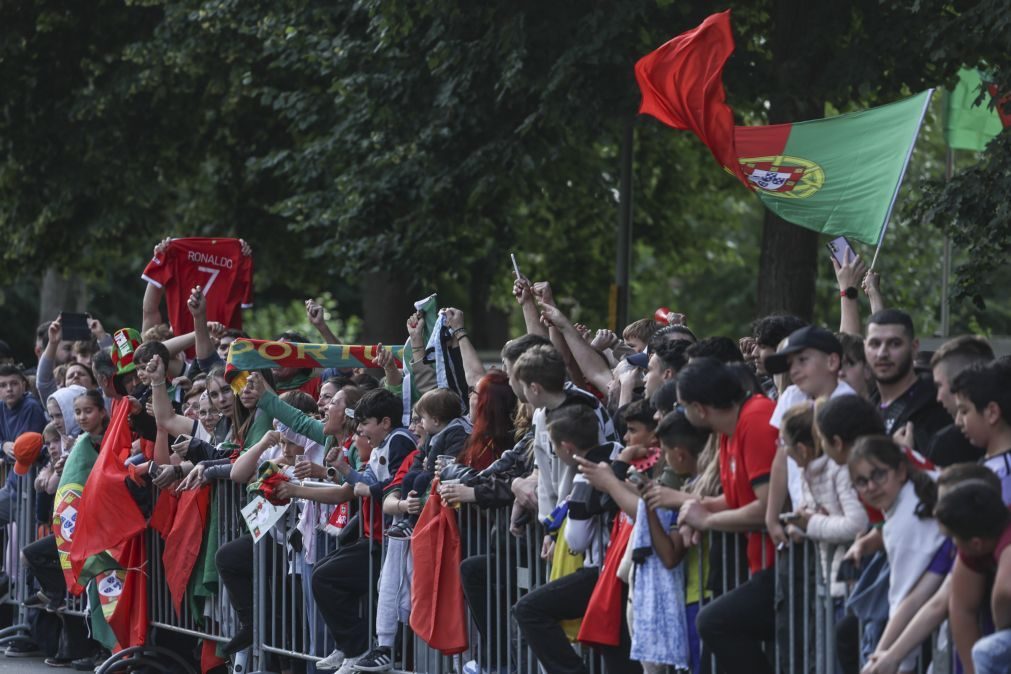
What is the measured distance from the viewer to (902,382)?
6285 millimetres

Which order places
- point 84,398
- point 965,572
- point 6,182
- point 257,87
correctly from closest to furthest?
point 965,572 < point 84,398 < point 257,87 < point 6,182

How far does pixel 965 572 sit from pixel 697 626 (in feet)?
4.42

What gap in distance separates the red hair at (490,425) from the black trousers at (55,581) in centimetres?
419

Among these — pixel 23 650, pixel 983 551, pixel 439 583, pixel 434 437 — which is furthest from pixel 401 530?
pixel 23 650

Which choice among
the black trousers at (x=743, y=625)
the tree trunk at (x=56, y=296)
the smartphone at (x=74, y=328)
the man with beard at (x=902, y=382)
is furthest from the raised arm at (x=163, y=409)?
the tree trunk at (x=56, y=296)

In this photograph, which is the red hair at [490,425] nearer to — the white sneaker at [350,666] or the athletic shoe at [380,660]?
the athletic shoe at [380,660]

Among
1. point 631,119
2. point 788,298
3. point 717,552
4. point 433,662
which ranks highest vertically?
point 631,119

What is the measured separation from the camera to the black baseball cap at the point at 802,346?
620 cm

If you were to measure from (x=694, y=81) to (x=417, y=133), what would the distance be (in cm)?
644

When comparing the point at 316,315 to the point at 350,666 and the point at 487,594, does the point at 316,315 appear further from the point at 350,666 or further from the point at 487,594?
the point at 487,594

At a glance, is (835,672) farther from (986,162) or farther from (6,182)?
(6,182)

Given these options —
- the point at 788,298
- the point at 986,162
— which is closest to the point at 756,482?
the point at 986,162

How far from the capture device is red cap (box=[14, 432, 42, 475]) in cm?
1139

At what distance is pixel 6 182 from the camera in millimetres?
20828
